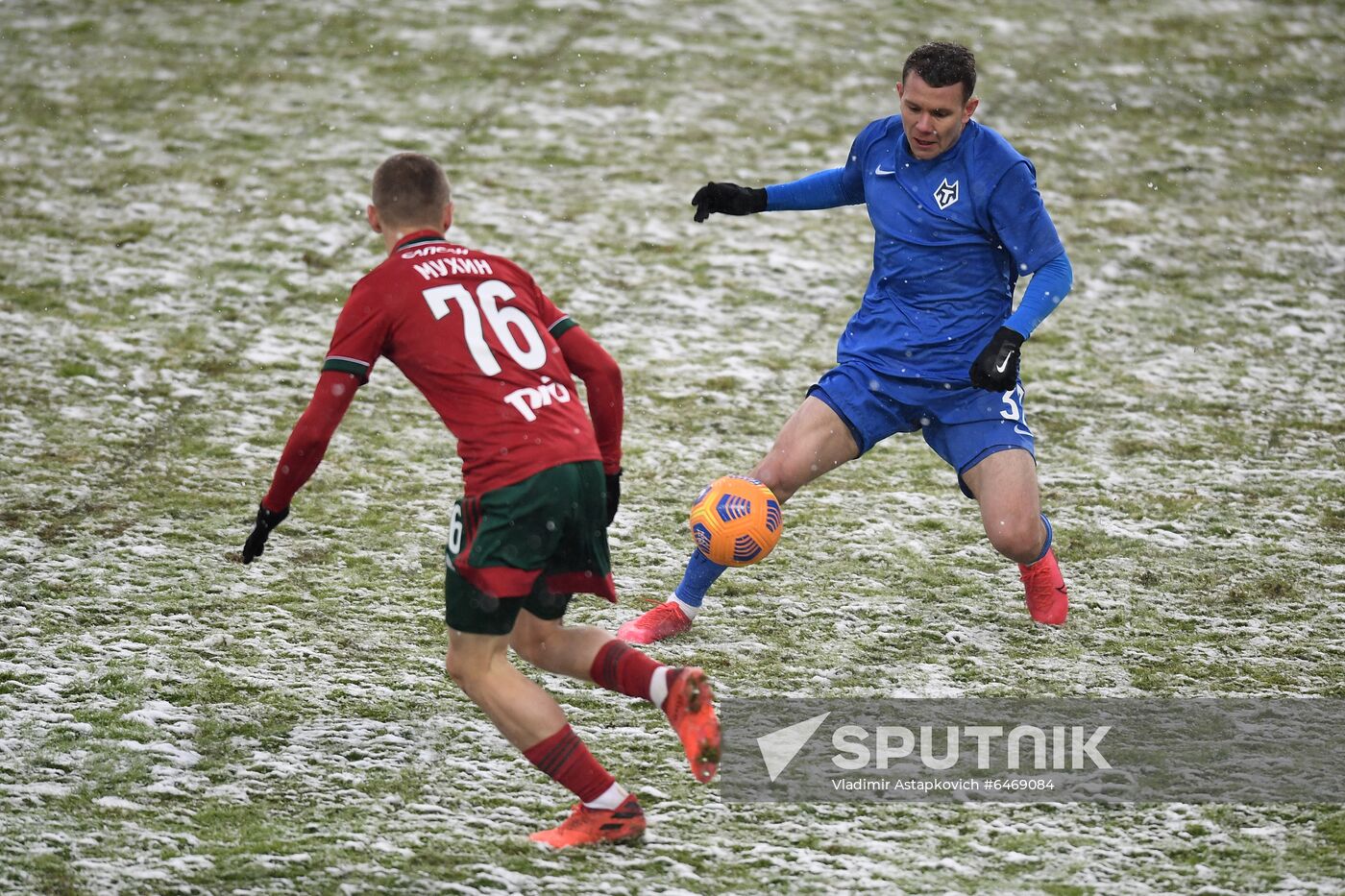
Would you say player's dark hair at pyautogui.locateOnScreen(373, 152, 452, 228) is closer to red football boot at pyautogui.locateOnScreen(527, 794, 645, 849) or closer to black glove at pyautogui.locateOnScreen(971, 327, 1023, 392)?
red football boot at pyautogui.locateOnScreen(527, 794, 645, 849)

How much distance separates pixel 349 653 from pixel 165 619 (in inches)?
26.3

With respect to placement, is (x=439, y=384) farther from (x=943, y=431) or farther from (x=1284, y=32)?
(x=1284, y=32)

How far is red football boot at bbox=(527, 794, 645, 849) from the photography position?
342cm

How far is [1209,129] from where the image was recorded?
34.3 feet

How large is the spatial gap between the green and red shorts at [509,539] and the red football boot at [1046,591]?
6.41 ft

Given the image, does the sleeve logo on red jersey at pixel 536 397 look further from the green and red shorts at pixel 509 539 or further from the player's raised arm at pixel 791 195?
the player's raised arm at pixel 791 195

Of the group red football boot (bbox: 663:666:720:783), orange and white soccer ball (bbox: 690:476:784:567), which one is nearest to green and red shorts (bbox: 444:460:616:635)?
red football boot (bbox: 663:666:720:783)

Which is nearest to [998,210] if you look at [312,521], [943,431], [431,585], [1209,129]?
[943,431]

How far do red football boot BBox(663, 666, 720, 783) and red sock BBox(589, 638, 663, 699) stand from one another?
76 mm

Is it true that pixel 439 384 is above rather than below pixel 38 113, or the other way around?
below

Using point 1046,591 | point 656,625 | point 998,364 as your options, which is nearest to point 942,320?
point 998,364

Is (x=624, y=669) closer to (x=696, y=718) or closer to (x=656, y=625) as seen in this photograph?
(x=696, y=718)

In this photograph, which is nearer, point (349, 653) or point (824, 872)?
point (824, 872)

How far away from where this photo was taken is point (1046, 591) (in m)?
4.80
